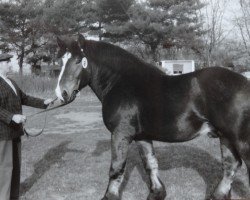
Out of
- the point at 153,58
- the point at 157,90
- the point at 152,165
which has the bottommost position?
the point at 153,58

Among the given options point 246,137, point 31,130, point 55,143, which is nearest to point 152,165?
point 246,137

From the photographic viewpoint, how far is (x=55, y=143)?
9.75m

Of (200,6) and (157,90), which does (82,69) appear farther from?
(200,6)

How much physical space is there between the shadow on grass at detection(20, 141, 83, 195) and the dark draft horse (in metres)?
2.03

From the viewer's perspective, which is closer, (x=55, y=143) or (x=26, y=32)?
(x=55, y=143)

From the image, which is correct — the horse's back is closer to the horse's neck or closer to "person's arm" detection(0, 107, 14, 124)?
the horse's neck

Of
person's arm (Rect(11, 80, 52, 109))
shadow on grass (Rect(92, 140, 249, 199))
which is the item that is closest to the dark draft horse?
person's arm (Rect(11, 80, 52, 109))

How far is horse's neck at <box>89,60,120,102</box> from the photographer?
4.93 m

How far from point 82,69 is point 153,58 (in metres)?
36.7

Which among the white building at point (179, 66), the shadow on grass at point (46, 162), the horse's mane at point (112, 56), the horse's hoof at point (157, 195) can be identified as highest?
the horse's mane at point (112, 56)

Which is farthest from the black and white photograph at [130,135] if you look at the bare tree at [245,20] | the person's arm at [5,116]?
the bare tree at [245,20]

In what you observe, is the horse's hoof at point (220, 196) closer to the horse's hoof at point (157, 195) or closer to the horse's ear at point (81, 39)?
the horse's hoof at point (157, 195)

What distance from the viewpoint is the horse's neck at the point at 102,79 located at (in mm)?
4930

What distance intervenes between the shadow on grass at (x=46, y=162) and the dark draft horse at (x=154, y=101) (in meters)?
2.03
